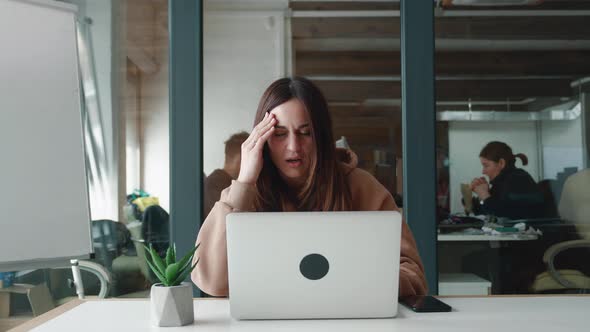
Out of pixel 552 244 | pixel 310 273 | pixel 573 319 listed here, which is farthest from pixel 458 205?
pixel 310 273

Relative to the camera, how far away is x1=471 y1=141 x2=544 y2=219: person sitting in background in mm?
2697

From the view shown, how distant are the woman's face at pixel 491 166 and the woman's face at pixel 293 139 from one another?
1.05 meters

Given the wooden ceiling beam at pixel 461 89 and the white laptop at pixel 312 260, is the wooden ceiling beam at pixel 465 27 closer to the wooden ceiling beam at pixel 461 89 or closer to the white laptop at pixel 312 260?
the wooden ceiling beam at pixel 461 89

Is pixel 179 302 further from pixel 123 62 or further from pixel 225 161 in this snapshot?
pixel 123 62

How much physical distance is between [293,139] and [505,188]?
49.0 inches

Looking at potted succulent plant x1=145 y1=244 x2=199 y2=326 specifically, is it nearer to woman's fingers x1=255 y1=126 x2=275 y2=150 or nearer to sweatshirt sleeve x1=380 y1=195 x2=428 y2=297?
sweatshirt sleeve x1=380 y1=195 x2=428 y2=297

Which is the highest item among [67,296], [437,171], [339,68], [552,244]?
[339,68]

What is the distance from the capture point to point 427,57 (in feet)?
8.41

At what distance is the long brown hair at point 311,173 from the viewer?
2.04m

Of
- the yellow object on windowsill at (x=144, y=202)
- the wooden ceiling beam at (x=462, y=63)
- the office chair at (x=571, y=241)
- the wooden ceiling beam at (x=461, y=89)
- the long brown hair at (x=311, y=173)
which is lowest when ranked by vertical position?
the office chair at (x=571, y=241)

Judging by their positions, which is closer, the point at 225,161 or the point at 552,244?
the point at 225,161

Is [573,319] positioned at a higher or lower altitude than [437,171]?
lower

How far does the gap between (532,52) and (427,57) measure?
0.57 meters

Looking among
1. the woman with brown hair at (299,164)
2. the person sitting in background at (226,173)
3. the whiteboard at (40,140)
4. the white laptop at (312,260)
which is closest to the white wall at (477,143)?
the woman with brown hair at (299,164)
